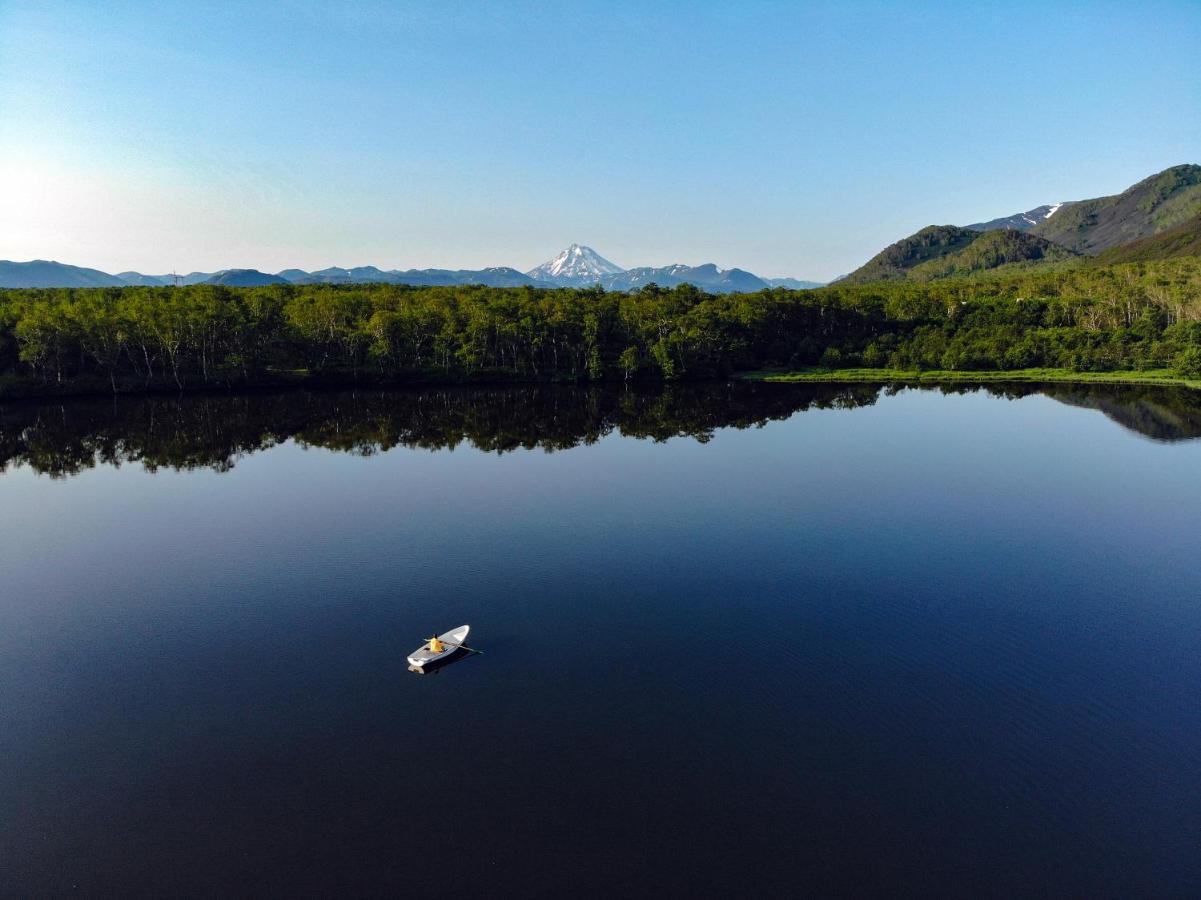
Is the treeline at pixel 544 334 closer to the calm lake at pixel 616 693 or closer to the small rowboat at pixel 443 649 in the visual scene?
the calm lake at pixel 616 693

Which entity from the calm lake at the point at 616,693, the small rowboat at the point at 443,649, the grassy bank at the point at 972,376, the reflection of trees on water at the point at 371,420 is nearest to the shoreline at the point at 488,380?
the grassy bank at the point at 972,376

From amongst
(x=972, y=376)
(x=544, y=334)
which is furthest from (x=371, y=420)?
(x=972, y=376)

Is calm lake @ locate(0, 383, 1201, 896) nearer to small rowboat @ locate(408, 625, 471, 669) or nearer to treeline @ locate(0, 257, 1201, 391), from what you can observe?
small rowboat @ locate(408, 625, 471, 669)

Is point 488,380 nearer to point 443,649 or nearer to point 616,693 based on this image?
point 443,649

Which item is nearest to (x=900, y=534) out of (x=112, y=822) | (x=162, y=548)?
(x=112, y=822)

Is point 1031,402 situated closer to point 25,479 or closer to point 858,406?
point 858,406

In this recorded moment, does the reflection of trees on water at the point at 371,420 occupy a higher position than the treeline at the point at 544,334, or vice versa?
the treeline at the point at 544,334
